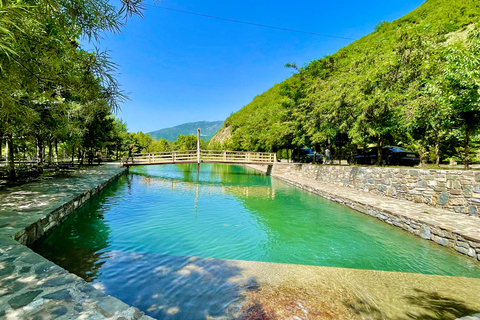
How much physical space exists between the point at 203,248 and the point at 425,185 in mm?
7644

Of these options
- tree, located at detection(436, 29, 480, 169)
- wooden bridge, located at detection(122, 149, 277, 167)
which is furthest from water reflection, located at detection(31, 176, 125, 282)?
wooden bridge, located at detection(122, 149, 277, 167)

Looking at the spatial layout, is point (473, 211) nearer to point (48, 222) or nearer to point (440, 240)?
point (440, 240)

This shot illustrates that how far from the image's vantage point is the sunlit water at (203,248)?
3508 millimetres

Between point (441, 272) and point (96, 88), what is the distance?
315 inches

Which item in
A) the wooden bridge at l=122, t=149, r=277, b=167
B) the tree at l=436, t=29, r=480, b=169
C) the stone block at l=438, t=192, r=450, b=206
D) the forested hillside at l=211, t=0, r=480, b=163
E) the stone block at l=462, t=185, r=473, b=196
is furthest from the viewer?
the wooden bridge at l=122, t=149, r=277, b=167

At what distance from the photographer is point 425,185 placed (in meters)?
7.93

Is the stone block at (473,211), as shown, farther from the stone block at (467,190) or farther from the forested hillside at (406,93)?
the forested hillside at (406,93)

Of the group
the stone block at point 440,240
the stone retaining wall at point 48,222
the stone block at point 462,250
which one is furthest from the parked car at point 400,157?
the stone retaining wall at point 48,222

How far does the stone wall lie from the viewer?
6.55 m

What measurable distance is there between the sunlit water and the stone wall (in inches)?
78.3

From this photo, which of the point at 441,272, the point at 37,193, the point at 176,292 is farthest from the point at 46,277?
the point at 441,272

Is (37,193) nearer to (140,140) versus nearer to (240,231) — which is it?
(240,231)

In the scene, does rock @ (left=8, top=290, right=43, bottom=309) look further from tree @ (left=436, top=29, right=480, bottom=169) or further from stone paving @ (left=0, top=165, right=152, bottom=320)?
tree @ (left=436, top=29, right=480, bottom=169)

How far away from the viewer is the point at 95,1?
448 centimetres
